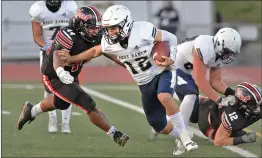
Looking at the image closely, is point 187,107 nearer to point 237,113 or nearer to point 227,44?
point 237,113

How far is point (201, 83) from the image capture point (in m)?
8.85

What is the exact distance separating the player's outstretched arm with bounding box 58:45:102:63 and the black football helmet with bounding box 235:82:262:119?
1.74m

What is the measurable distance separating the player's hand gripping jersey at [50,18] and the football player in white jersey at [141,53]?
6.40 feet

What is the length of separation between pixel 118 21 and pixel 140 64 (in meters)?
0.58

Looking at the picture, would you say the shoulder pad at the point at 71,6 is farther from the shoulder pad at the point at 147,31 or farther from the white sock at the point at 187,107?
the shoulder pad at the point at 147,31

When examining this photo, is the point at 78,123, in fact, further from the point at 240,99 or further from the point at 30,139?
the point at 240,99

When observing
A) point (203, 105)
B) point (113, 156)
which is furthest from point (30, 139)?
point (203, 105)

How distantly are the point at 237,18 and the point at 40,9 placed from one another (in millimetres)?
17683

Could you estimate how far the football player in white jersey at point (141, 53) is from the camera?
773cm

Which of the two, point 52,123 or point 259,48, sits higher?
point 52,123

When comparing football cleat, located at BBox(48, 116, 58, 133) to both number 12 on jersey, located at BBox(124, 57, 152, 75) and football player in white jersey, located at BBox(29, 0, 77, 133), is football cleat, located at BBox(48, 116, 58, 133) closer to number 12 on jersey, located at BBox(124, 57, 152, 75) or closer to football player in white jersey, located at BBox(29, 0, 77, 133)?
football player in white jersey, located at BBox(29, 0, 77, 133)

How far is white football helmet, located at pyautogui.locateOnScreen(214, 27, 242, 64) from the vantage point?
876cm

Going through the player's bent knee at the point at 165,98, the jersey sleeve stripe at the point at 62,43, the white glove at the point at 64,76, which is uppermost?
the jersey sleeve stripe at the point at 62,43

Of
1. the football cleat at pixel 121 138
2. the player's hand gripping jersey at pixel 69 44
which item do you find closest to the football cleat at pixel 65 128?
the player's hand gripping jersey at pixel 69 44
